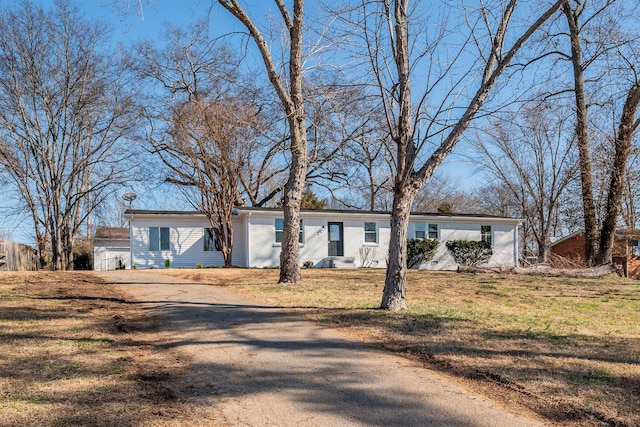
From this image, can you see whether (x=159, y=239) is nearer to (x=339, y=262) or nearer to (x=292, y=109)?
(x=339, y=262)

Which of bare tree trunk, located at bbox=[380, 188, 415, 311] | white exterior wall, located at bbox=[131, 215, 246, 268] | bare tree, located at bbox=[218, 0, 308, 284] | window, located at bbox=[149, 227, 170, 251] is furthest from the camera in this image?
window, located at bbox=[149, 227, 170, 251]

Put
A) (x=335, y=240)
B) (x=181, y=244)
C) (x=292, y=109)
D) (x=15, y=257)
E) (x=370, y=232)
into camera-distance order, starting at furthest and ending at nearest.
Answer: (x=370, y=232), (x=335, y=240), (x=181, y=244), (x=15, y=257), (x=292, y=109)

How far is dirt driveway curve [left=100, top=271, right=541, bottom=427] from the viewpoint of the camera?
3.83 meters

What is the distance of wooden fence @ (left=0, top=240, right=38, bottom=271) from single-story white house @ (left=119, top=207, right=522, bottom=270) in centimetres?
486

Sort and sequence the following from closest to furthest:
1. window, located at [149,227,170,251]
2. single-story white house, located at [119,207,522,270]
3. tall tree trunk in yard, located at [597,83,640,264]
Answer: tall tree trunk in yard, located at [597,83,640,264] < single-story white house, located at [119,207,522,270] < window, located at [149,227,170,251]

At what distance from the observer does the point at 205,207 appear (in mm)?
24516

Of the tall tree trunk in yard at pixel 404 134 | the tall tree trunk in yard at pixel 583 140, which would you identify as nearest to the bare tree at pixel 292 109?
the tall tree trunk in yard at pixel 404 134

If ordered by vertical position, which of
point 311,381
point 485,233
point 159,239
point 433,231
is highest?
point 433,231

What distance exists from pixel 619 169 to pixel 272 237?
1427 cm

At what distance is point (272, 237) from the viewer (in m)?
23.9

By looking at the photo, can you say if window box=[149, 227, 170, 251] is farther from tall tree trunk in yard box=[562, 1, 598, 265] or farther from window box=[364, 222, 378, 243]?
tall tree trunk in yard box=[562, 1, 598, 265]

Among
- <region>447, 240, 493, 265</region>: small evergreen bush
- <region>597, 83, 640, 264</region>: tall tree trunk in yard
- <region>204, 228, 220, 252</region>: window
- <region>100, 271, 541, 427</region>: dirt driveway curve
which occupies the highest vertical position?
<region>597, 83, 640, 264</region>: tall tree trunk in yard

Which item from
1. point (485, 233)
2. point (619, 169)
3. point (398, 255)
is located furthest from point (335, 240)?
point (398, 255)

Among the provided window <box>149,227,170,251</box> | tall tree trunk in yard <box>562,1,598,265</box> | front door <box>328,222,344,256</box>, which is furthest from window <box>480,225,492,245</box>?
window <box>149,227,170,251</box>
